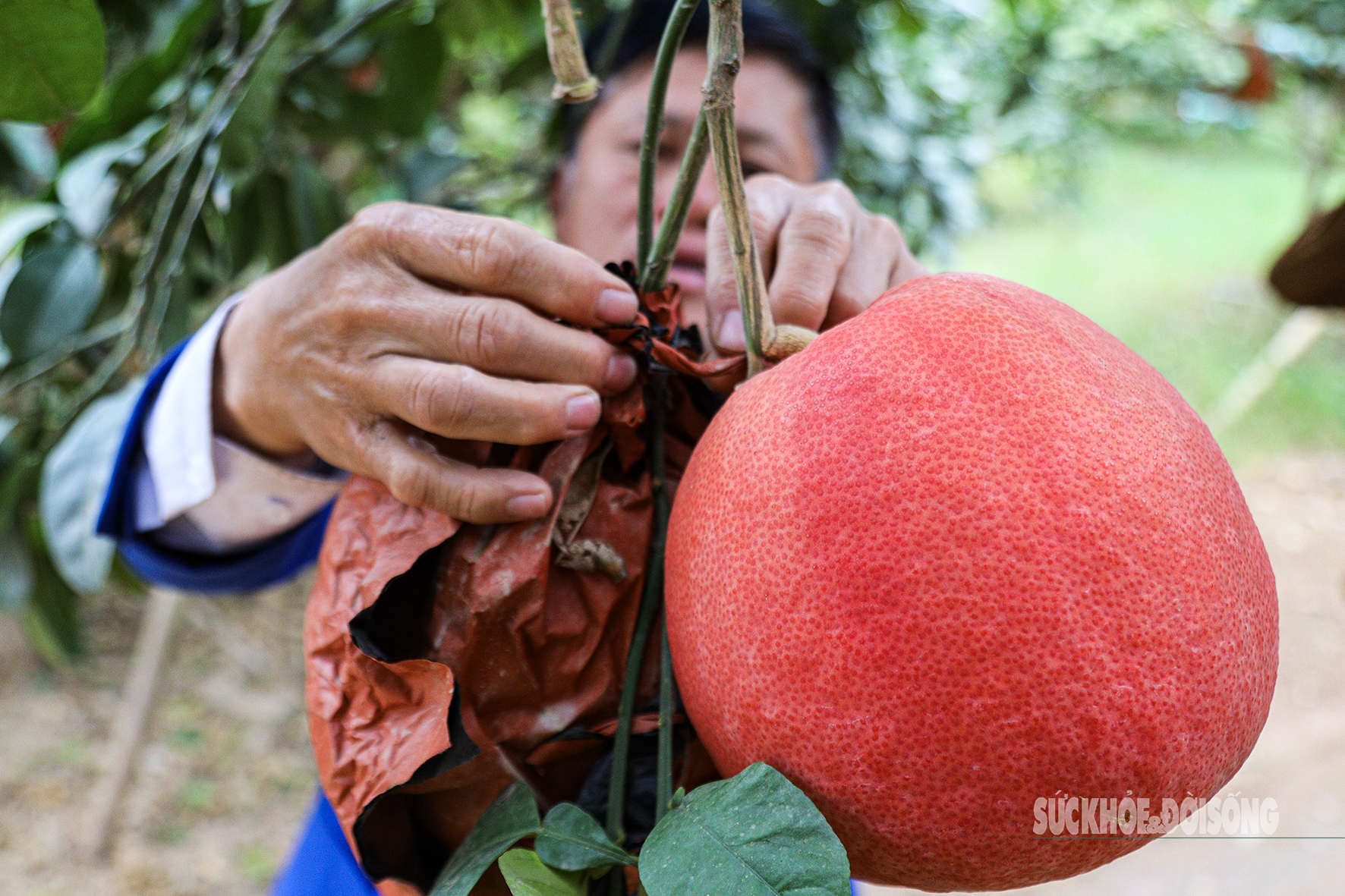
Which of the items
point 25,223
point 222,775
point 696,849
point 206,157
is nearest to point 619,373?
point 696,849

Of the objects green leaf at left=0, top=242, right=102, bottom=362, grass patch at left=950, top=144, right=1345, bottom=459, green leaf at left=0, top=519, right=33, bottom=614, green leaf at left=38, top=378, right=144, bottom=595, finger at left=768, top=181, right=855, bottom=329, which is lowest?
grass patch at left=950, top=144, right=1345, bottom=459

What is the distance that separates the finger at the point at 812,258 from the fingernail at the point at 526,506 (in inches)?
6.9

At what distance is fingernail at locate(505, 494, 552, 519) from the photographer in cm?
44

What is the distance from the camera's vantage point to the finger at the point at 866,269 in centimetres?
55

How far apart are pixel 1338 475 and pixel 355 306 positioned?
14.8ft

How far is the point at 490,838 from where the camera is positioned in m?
0.39

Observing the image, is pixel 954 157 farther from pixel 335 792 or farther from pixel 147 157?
pixel 335 792

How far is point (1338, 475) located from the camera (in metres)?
3.81

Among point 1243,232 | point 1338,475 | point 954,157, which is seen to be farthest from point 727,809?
point 1243,232

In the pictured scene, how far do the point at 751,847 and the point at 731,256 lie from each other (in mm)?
285

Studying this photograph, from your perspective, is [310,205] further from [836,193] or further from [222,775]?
[222,775]

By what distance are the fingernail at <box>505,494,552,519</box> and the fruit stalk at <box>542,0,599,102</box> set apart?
197 millimetres

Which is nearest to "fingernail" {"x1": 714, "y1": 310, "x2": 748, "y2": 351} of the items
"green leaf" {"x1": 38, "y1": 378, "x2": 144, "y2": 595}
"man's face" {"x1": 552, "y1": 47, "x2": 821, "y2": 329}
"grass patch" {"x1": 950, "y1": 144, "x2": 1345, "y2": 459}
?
"man's face" {"x1": 552, "y1": 47, "x2": 821, "y2": 329}

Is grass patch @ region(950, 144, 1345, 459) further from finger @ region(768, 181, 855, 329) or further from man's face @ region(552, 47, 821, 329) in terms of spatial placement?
finger @ region(768, 181, 855, 329)
